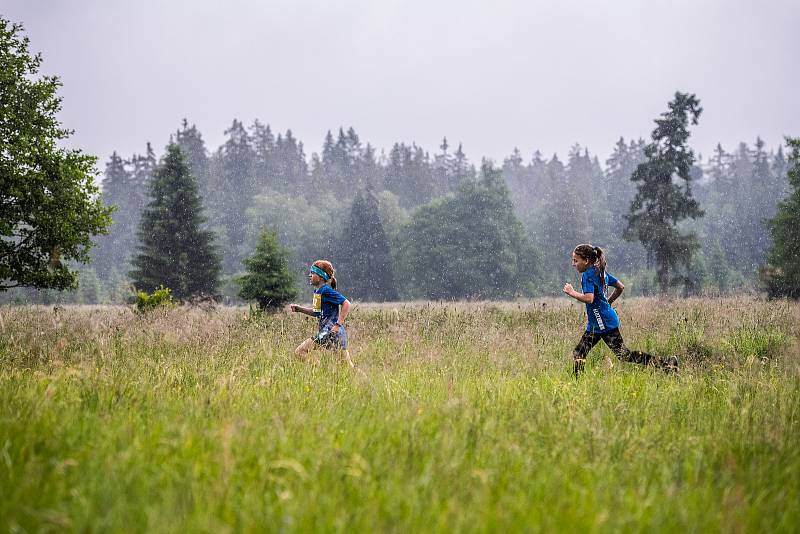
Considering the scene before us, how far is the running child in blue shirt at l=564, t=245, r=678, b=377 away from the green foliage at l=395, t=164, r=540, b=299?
3439cm

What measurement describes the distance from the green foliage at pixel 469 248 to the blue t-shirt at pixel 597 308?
34430mm

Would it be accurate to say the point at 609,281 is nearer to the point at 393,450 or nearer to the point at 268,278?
the point at 393,450

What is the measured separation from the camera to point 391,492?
253 centimetres

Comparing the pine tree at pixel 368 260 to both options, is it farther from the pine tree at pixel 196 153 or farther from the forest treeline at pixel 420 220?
the pine tree at pixel 196 153

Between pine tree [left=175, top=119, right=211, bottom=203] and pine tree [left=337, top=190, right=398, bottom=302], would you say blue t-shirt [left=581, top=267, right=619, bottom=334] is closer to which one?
pine tree [left=337, top=190, right=398, bottom=302]

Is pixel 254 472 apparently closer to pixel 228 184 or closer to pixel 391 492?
pixel 391 492

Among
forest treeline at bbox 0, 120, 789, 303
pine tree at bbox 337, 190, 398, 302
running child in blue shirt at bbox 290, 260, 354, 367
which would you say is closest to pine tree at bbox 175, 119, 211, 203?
forest treeline at bbox 0, 120, 789, 303

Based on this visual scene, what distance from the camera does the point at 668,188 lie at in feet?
88.1

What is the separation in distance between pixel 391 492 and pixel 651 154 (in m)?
28.8

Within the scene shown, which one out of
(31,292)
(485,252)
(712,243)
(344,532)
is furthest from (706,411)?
(31,292)

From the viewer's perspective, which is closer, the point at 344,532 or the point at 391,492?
the point at 344,532

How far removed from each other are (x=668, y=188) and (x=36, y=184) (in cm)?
2705

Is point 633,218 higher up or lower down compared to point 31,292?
higher up

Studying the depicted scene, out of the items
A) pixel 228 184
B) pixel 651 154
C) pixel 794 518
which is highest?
pixel 228 184
